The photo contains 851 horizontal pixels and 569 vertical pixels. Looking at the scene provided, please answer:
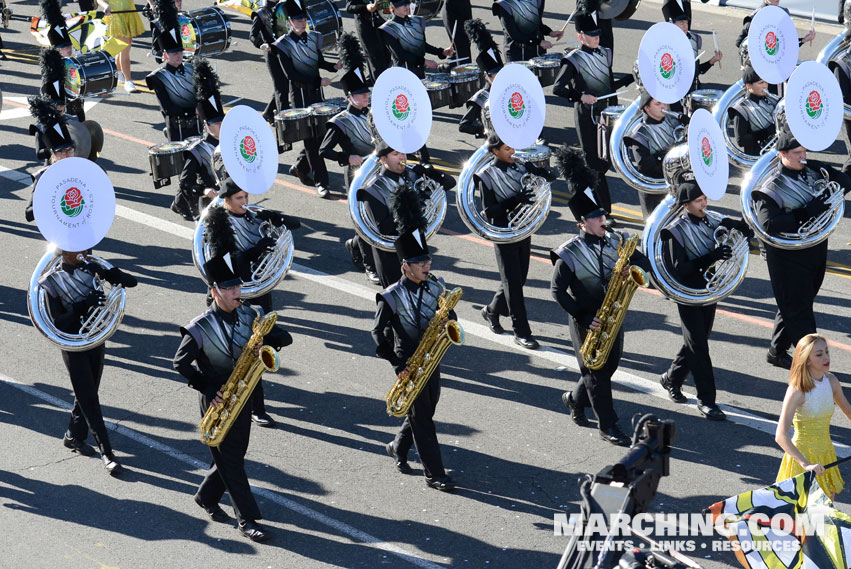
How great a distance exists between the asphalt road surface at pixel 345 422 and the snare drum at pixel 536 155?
120 centimetres

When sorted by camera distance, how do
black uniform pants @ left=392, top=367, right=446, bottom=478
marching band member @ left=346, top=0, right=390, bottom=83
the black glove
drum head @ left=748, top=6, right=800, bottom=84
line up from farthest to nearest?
marching band member @ left=346, top=0, right=390, bottom=83
drum head @ left=748, top=6, right=800, bottom=84
the black glove
black uniform pants @ left=392, top=367, right=446, bottom=478

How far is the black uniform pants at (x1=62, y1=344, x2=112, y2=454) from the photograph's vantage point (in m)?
9.36

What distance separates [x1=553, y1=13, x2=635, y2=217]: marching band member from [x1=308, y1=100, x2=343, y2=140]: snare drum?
2.32 meters

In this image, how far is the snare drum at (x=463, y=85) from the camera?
48.1ft

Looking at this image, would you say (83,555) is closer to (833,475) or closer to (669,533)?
(669,533)

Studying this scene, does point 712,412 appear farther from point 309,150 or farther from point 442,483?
point 309,150

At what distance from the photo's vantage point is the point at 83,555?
845cm

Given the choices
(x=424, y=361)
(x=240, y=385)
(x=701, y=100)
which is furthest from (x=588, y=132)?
(x=240, y=385)

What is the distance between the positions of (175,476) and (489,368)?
2845mm

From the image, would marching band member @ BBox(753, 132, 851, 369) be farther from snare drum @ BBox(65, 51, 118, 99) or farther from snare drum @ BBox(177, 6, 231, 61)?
snare drum @ BBox(177, 6, 231, 61)

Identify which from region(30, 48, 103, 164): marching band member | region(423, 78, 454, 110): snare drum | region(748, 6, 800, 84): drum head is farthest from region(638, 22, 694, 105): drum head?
region(30, 48, 103, 164): marching band member

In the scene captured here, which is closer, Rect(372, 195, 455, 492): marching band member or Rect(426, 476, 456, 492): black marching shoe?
Rect(372, 195, 455, 492): marching band member

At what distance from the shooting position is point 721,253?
9750 millimetres

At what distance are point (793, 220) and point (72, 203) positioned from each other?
17.8ft
